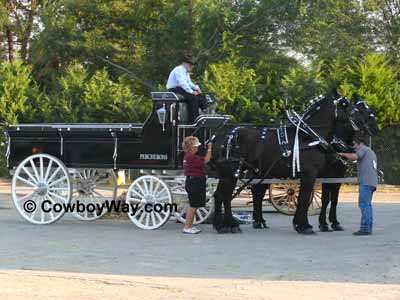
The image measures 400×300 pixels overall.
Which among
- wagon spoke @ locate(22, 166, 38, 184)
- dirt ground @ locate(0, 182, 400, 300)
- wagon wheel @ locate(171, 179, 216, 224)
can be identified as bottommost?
dirt ground @ locate(0, 182, 400, 300)

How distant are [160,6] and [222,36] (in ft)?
12.8

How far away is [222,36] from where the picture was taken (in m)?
28.9

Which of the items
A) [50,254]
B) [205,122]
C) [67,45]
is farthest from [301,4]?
[50,254]

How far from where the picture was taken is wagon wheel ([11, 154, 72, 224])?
14773 mm

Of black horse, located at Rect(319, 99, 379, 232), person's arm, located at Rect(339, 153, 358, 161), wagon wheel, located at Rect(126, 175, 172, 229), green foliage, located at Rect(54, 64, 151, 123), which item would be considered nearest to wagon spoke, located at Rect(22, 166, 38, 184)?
wagon wheel, located at Rect(126, 175, 172, 229)

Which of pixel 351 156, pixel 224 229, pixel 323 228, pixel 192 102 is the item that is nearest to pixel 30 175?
pixel 192 102

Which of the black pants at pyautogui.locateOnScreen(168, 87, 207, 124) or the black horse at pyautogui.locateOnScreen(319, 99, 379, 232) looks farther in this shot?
the black pants at pyautogui.locateOnScreen(168, 87, 207, 124)

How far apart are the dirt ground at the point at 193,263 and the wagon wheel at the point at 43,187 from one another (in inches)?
11.9

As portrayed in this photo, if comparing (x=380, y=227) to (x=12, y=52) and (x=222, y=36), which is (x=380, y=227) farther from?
(x=12, y=52)

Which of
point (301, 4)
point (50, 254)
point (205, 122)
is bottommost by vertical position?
point (50, 254)

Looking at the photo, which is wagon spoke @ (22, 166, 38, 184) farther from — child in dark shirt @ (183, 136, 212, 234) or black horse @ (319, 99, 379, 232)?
black horse @ (319, 99, 379, 232)

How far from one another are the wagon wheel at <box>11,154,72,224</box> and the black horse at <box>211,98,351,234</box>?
122 inches

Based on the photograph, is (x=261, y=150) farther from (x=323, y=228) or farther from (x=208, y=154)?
(x=323, y=228)

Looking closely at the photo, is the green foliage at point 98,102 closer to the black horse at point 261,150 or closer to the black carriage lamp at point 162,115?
the black carriage lamp at point 162,115
